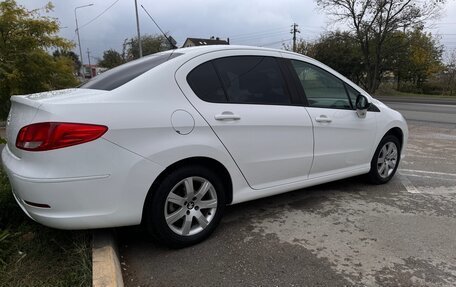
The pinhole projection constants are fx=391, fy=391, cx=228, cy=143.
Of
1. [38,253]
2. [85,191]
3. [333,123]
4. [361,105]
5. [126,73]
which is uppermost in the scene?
[126,73]

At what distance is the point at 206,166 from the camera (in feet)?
10.7

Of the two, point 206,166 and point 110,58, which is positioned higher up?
point 110,58

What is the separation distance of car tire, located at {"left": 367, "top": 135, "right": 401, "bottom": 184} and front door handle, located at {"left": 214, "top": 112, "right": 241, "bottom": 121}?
2310 millimetres

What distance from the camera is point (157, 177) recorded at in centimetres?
296

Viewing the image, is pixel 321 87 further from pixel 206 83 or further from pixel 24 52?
pixel 24 52

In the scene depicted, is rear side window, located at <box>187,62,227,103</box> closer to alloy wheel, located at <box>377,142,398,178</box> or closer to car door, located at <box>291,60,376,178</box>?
car door, located at <box>291,60,376,178</box>

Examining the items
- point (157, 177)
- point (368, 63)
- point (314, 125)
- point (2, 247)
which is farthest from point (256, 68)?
point (368, 63)

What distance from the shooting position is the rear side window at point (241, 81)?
10.8 feet

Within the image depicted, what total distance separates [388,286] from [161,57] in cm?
261

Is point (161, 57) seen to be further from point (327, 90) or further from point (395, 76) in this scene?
point (395, 76)

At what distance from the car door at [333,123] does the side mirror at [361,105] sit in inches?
1.9

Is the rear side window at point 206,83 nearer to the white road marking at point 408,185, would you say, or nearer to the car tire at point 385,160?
the car tire at point 385,160

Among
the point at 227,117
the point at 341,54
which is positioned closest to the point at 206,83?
the point at 227,117

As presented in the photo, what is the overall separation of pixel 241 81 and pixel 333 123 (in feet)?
4.01
